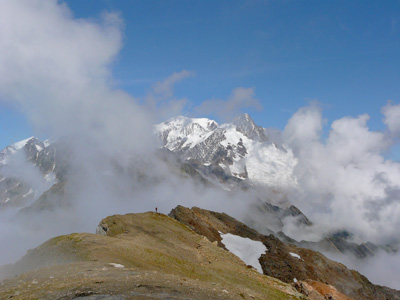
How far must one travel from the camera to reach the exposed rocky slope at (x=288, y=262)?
12925 centimetres

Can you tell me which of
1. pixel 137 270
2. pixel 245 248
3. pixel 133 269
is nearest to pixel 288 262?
pixel 245 248

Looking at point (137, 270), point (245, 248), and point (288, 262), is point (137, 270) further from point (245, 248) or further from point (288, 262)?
point (288, 262)

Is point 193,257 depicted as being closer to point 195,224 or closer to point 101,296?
point 101,296

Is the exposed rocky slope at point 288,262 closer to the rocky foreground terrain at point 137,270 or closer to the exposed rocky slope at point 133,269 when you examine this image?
the rocky foreground terrain at point 137,270

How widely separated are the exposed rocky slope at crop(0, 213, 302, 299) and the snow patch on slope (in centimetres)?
4022

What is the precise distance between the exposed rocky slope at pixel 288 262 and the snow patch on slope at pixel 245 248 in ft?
8.19

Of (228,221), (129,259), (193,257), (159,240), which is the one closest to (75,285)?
(129,259)

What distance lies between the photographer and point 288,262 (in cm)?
14288

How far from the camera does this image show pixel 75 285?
3250cm

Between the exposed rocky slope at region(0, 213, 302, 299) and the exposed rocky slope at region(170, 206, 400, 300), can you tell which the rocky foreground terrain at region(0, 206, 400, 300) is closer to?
the exposed rocky slope at region(0, 213, 302, 299)

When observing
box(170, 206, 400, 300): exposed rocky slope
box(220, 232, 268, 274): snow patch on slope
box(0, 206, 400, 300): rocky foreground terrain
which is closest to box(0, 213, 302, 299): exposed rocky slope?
box(0, 206, 400, 300): rocky foreground terrain

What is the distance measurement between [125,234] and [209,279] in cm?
2762

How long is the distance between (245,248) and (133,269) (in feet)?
331

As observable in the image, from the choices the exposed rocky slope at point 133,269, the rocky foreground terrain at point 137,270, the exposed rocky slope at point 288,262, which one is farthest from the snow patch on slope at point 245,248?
the exposed rocky slope at point 133,269
